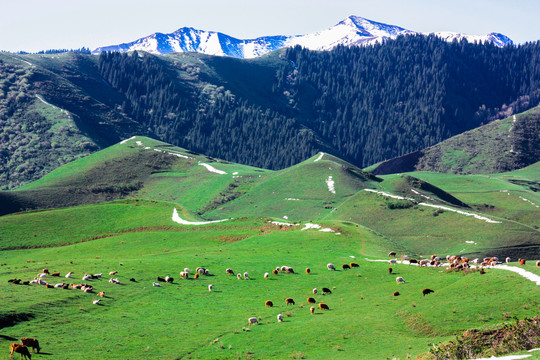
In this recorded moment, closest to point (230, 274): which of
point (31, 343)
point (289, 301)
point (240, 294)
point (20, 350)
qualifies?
point (240, 294)

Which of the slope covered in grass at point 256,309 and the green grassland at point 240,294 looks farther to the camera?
the green grassland at point 240,294

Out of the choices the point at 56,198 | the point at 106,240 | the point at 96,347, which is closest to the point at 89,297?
the point at 96,347

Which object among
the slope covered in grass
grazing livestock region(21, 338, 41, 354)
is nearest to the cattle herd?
grazing livestock region(21, 338, 41, 354)

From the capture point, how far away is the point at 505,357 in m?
30.0

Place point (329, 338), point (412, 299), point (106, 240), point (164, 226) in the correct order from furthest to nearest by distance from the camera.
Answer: point (164, 226) < point (106, 240) < point (412, 299) < point (329, 338)

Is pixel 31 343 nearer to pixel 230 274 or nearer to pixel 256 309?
pixel 256 309

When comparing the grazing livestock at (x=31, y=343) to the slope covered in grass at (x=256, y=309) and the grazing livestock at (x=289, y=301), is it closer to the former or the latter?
the slope covered in grass at (x=256, y=309)

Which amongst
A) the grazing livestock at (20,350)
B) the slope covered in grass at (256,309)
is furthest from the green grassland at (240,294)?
the grazing livestock at (20,350)

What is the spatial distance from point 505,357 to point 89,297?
38.5 meters

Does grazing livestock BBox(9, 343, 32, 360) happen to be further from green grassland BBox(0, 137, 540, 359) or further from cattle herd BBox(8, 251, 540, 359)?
green grassland BBox(0, 137, 540, 359)

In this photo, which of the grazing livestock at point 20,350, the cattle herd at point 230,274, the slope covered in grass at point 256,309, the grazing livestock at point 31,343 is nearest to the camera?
the grazing livestock at point 20,350

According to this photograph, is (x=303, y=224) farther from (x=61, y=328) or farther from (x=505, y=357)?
(x=505, y=357)

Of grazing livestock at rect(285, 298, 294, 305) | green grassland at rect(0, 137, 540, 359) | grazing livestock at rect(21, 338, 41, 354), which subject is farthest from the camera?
grazing livestock at rect(285, 298, 294, 305)

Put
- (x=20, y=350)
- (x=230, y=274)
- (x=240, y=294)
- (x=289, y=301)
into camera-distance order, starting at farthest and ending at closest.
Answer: (x=230, y=274)
(x=240, y=294)
(x=289, y=301)
(x=20, y=350)
